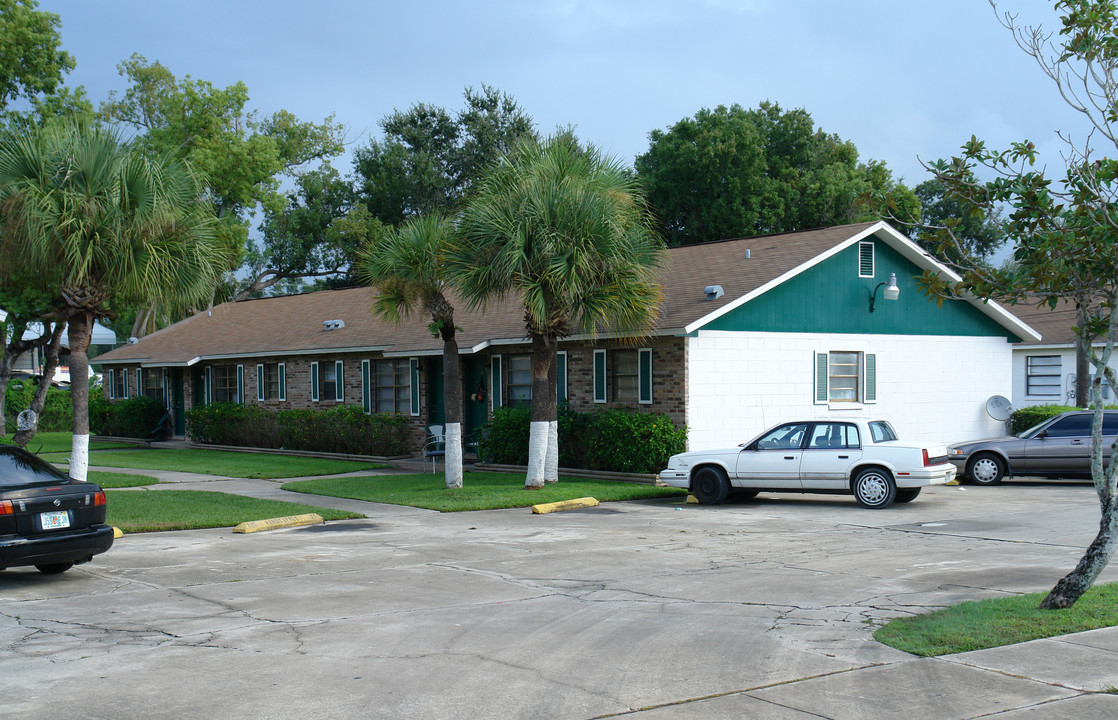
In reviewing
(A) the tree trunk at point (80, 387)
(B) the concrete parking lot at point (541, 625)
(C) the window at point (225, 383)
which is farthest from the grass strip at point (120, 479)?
(C) the window at point (225, 383)

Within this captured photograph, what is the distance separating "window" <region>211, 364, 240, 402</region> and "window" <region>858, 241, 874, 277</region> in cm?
1976

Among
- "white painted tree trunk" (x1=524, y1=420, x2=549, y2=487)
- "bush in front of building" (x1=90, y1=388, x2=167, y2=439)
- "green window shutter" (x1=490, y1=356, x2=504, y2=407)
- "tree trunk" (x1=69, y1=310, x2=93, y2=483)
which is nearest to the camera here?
"tree trunk" (x1=69, y1=310, x2=93, y2=483)

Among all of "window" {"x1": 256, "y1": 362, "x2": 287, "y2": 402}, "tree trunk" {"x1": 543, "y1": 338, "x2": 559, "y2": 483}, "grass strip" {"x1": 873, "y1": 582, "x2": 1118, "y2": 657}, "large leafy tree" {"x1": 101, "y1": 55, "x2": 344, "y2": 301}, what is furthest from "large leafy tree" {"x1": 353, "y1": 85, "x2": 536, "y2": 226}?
"grass strip" {"x1": 873, "y1": 582, "x2": 1118, "y2": 657}

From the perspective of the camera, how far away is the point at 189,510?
1714 cm

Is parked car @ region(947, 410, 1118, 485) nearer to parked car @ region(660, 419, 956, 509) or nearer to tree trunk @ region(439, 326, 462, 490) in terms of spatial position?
parked car @ region(660, 419, 956, 509)

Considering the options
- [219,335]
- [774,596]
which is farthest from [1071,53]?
[219,335]

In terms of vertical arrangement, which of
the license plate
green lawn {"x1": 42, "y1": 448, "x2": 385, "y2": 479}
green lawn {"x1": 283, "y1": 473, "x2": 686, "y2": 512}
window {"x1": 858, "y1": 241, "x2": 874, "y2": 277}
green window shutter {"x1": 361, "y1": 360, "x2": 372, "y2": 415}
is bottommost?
green lawn {"x1": 283, "y1": 473, "x2": 686, "y2": 512}

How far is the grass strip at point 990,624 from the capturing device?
781 cm

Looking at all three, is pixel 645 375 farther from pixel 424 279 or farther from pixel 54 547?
pixel 54 547

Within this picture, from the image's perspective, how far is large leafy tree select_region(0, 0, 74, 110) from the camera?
30.0 m

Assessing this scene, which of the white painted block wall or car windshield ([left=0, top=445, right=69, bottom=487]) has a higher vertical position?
the white painted block wall

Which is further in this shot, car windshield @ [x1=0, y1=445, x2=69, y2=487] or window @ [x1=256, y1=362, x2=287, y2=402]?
window @ [x1=256, y1=362, x2=287, y2=402]

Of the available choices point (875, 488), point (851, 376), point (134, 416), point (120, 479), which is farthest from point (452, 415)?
point (134, 416)

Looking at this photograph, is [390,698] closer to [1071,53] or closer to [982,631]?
[982,631]
